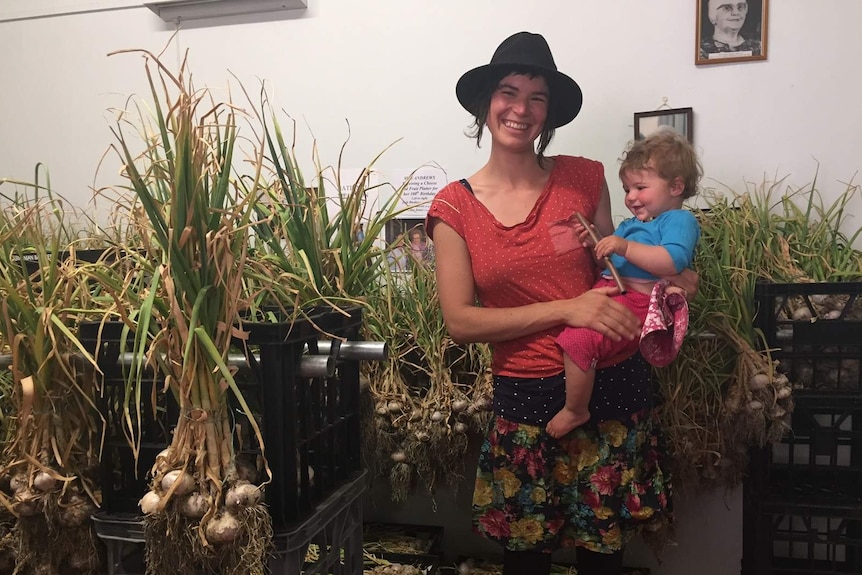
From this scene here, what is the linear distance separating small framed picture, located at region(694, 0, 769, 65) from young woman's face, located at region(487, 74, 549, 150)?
720mm

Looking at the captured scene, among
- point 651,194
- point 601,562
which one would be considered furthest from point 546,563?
point 651,194

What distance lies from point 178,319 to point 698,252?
1.24 metres

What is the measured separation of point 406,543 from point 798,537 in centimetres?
97

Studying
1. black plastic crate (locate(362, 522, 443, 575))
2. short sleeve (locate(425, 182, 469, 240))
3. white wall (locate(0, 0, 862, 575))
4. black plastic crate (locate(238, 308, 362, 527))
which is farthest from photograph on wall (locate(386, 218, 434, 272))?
black plastic crate (locate(362, 522, 443, 575))

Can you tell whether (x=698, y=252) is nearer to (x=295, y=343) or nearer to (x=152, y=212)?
(x=295, y=343)

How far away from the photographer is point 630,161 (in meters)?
1.28

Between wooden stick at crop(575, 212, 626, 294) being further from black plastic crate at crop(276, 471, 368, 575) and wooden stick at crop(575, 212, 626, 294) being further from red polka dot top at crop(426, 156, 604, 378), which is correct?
black plastic crate at crop(276, 471, 368, 575)

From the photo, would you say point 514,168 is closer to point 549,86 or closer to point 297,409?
point 549,86

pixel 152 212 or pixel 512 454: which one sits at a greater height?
pixel 152 212

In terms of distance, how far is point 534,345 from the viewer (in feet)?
3.77

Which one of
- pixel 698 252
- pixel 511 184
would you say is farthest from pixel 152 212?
pixel 698 252

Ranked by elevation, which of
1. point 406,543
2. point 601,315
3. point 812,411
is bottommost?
point 406,543

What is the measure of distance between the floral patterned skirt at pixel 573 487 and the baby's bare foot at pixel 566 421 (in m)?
0.03

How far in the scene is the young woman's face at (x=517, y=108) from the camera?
3.78 ft
